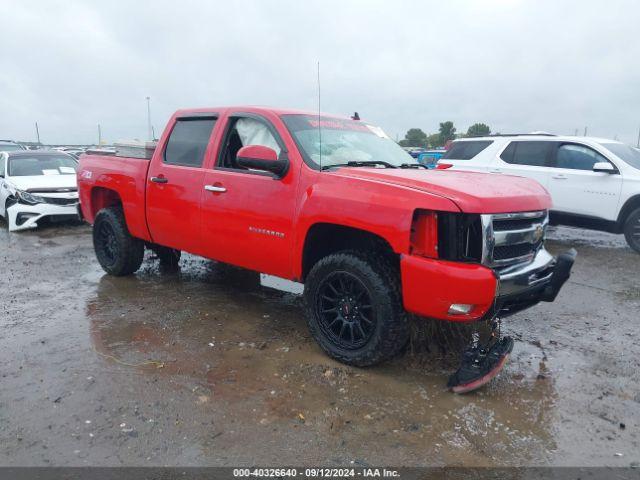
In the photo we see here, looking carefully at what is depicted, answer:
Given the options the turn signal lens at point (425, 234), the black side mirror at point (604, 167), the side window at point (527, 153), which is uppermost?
the side window at point (527, 153)

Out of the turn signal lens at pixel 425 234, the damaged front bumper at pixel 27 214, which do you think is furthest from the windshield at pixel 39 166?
the turn signal lens at pixel 425 234

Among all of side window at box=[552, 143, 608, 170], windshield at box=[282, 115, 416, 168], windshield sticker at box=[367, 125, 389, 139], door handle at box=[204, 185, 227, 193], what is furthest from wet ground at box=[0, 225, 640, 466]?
side window at box=[552, 143, 608, 170]

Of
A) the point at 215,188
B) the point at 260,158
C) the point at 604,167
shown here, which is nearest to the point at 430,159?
the point at 604,167

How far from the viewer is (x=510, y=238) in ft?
10.7

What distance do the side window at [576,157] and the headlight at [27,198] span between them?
30.5 ft

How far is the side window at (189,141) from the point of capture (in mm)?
4715

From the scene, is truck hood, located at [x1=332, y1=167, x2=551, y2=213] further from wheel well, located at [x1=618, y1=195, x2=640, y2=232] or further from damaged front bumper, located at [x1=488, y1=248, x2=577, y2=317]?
wheel well, located at [x1=618, y1=195, x2=640, y2=232]

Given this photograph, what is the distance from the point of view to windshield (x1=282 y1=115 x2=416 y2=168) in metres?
3.99

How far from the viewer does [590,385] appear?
3.45 m

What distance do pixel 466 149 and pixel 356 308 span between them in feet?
22.3

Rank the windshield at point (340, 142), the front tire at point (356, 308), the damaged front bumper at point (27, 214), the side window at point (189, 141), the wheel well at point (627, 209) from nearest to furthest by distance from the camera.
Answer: the front tire at point (356, 308) < the windshield at point (340, 142) < the side window at point (189, 141) < the wheel well at point (627, 209) < the damaged front bumper at point (27, 214)

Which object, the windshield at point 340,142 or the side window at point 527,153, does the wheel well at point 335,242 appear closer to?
the windshield at point 340,142

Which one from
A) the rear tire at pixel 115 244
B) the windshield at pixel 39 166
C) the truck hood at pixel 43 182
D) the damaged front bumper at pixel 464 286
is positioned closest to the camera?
the damaged front bumper at pixel 464 286

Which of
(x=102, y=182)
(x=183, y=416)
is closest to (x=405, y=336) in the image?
(x=183, y=416)
